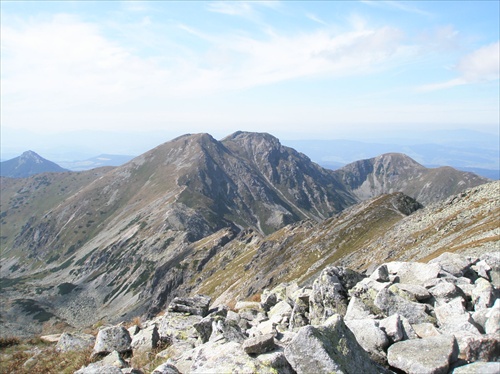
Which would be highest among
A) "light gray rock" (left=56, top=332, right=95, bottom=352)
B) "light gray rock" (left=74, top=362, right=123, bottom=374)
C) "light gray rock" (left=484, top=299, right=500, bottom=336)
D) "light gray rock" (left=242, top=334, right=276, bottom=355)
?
"light gray rock" (left=242, top=334, right=276, bottom=355)

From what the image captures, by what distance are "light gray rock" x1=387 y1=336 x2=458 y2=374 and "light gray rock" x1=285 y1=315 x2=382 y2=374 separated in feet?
2.90

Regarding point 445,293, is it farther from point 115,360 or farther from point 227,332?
point 115,360

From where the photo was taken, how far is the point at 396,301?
55.3ft

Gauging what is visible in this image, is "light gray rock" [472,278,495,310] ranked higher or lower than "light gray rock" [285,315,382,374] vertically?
lower

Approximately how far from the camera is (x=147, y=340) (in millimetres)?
19609

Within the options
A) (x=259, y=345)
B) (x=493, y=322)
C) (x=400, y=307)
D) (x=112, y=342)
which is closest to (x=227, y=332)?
(x=259, y=345)

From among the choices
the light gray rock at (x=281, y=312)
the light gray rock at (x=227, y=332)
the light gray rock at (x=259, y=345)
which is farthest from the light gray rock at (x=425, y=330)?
the light gray rock at (x=281, y=312)

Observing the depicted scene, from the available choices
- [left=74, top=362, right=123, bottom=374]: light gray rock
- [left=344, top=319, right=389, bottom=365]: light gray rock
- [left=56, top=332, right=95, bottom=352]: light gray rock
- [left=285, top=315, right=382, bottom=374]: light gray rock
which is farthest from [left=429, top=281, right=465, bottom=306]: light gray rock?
[left=56, top=332, right=95, bottom=352]: light gray rock

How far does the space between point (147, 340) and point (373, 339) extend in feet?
40.9

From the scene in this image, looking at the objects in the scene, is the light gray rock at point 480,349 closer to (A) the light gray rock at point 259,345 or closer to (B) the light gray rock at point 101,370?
(A) the light gray rock at point 259,345

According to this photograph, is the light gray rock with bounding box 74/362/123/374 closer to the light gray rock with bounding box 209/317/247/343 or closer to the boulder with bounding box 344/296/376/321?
the light gray rock with bounding box 209/317/247/343

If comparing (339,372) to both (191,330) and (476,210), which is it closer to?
(191,330)

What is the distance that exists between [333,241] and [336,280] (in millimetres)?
96057

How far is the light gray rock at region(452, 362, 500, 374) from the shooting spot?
10.6 m
